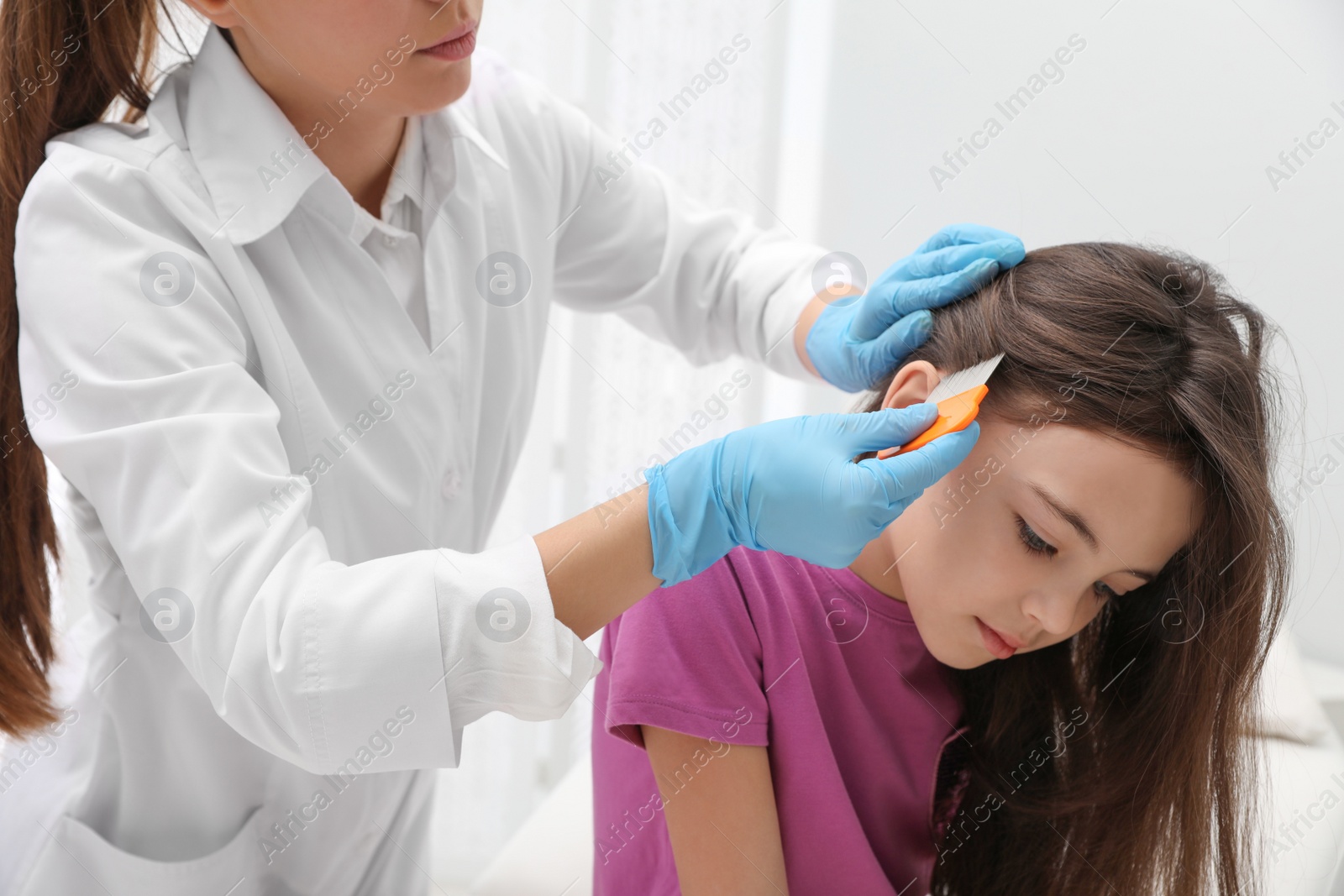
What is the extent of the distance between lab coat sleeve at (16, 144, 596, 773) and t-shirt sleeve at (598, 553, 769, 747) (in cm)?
17

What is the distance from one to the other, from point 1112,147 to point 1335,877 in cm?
102

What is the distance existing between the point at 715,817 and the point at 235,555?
1.72 ft

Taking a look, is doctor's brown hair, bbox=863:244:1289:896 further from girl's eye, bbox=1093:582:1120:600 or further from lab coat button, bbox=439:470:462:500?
lab coat button, bbox=439:470:462:500

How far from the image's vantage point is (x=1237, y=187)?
4.63 ft

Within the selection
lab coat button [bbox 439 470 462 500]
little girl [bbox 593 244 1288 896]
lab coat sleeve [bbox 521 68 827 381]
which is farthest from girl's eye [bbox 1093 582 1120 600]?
lab coat button [bbox 439 470 462 500]

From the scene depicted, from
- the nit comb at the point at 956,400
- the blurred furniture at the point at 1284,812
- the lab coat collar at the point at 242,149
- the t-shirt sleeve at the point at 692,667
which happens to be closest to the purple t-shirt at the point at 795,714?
the t-shirt sleeve at the point at 692,667

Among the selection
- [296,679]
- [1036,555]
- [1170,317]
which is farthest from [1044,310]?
[296,679]

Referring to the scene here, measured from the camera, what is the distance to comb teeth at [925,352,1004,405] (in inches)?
36.1

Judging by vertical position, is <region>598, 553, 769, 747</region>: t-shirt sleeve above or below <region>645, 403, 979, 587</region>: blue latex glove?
below

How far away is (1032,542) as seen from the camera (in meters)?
0.96

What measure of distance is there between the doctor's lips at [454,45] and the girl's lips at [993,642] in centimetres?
77

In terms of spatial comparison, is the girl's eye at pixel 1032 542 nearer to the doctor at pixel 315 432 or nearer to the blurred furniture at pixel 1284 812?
the doctor at pixel 315 432

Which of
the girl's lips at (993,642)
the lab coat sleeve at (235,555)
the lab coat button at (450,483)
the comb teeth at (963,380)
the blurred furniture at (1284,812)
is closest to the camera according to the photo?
the lab coat sleeve at (235,555)

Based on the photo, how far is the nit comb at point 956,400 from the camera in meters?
0.85
